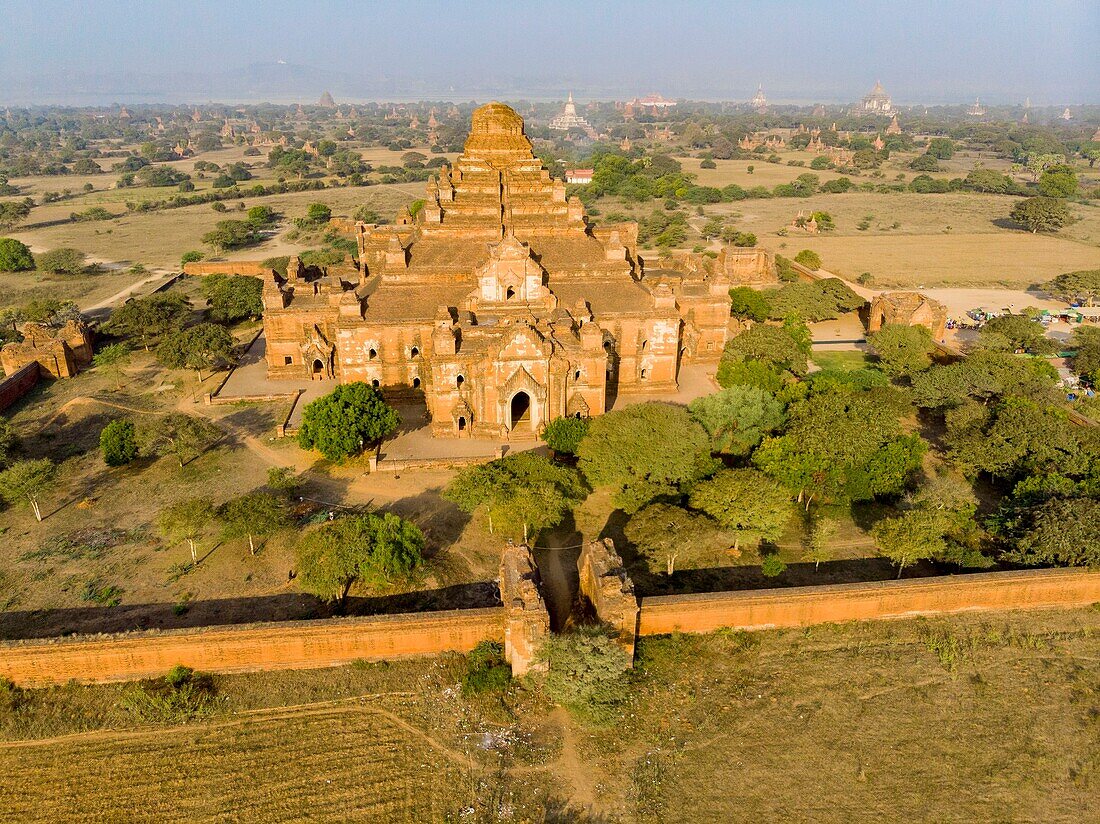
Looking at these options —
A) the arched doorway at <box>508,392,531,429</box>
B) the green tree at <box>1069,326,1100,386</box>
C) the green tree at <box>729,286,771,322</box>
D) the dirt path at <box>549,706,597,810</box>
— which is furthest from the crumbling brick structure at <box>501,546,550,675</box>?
the green tree at <box>1069,326,1100,386</box>

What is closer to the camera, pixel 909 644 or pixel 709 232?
pixel 909 644

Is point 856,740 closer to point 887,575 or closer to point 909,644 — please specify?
point 909,644

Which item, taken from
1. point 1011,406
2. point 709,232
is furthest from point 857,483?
point 709,232

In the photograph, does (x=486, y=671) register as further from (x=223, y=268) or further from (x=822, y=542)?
(x=223, y=268)

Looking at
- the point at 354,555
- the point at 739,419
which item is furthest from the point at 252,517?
the point at 739,419

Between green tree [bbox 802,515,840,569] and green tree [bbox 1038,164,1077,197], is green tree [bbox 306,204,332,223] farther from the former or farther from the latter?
green tree [bbox 1038,164,1077,197]

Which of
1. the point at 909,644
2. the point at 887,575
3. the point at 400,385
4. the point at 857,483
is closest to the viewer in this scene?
the point at 909,644
